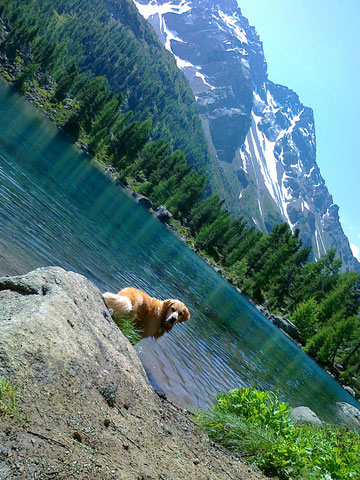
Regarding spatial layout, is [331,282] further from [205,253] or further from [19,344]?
[19,344]

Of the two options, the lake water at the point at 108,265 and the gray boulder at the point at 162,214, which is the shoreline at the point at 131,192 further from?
the lake water at the point at 108,265

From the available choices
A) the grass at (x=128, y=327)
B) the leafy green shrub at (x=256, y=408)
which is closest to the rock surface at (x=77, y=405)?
the leafy green shrub at (x=256, y=408)

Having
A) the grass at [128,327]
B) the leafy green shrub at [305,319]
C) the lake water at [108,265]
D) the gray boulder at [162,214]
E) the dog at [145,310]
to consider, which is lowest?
the lake water at [108,265]

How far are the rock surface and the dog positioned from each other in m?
1.75

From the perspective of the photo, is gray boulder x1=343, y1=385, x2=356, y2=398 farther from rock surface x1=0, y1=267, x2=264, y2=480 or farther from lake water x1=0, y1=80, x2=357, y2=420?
rock surface x1=0, y1=267, x2=264, y2=480

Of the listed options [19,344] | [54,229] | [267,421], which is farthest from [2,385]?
[54,229]

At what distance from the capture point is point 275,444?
639cm

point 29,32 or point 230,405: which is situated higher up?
point 29,32

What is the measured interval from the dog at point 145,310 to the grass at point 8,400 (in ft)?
16.4

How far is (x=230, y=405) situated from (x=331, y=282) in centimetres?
10589

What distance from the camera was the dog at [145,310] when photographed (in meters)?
8.41

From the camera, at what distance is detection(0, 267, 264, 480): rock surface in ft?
9.77

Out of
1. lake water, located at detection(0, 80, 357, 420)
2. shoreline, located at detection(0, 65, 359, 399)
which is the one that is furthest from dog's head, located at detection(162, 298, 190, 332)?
shoreline, located at detection(0, 65, 359, 399)

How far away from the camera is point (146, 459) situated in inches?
163
